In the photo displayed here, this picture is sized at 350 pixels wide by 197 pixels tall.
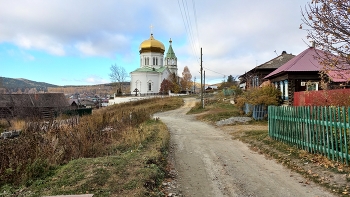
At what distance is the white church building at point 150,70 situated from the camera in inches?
2601

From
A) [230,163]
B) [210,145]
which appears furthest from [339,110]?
[210,145]

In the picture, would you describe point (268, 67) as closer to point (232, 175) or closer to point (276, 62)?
point (276, 62)

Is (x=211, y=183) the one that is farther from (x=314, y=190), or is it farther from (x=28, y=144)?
(x=28, y=144)

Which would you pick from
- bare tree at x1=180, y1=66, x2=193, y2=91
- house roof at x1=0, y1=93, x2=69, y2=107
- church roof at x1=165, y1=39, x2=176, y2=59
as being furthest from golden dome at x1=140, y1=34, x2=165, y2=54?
house roof at x1=0, y1=93, x2=69, y2=107

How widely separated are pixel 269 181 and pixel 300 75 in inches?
699

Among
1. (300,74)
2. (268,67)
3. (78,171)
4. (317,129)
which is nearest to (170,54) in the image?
(268,67)

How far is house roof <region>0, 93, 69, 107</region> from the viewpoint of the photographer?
141 feet

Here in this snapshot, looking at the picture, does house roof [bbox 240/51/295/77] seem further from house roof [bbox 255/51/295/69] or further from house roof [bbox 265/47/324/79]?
house roof [bbox 265/47/324/79]

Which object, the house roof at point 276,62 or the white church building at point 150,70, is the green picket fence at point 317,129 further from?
the white church building at point 150,70

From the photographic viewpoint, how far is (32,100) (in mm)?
47281

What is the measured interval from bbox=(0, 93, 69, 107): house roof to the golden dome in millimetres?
22519

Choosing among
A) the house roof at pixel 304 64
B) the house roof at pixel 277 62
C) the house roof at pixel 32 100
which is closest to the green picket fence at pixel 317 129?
the house roof at pixel 304 64

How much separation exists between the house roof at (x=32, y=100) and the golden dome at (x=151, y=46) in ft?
73.9

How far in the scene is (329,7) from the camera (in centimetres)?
618
